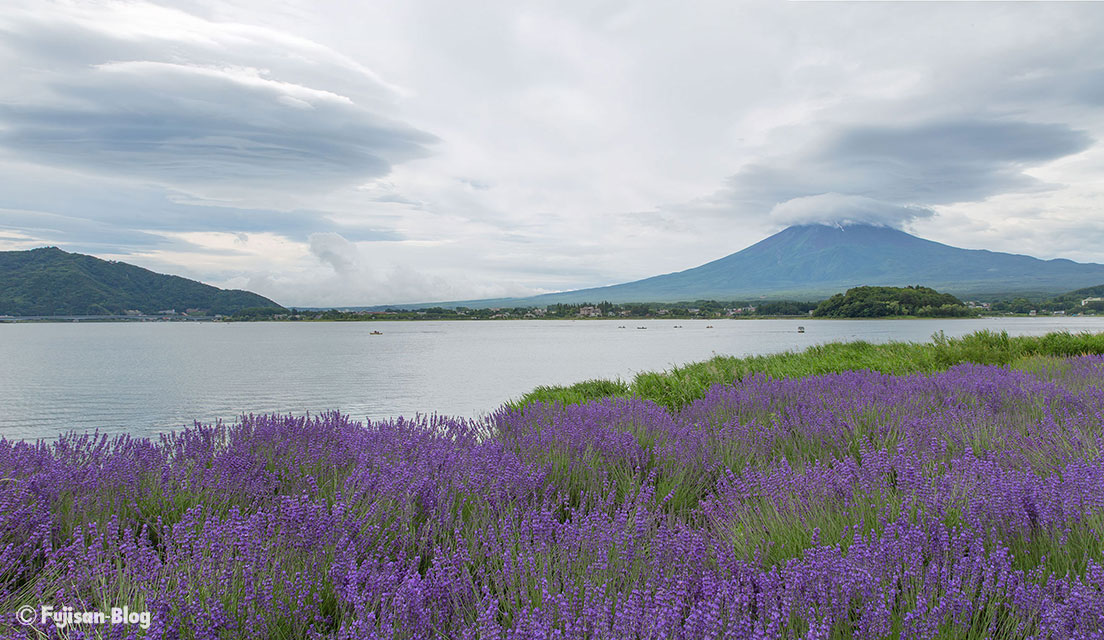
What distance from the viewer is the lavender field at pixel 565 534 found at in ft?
6.00

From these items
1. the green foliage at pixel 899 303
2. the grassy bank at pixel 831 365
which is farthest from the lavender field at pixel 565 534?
the green foliage at pixel 899 303

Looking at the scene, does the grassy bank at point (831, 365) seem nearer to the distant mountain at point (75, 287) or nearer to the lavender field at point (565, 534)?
the lavender field at point (565, 534)

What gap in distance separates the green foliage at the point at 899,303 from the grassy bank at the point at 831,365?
93.4 meters

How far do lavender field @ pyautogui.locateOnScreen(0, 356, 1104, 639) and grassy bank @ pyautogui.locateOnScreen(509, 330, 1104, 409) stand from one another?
189 inches

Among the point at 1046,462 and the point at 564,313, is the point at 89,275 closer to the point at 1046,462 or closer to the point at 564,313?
the point at 564,313

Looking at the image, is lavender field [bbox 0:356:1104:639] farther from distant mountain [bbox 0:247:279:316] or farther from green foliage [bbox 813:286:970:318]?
distant mountain [bbox 0:247:279:316]

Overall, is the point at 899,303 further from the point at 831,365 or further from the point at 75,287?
the point at 75,287

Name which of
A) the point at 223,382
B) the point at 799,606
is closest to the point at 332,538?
the point at 799,606

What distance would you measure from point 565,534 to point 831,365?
1068 centimetres

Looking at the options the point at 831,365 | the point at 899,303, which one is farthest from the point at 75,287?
the point at 899,303

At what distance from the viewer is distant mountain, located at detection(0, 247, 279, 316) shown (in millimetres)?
100250

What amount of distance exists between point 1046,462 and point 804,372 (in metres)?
7.67

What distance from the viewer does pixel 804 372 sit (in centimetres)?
1101

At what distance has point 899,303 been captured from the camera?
96.8 metres
